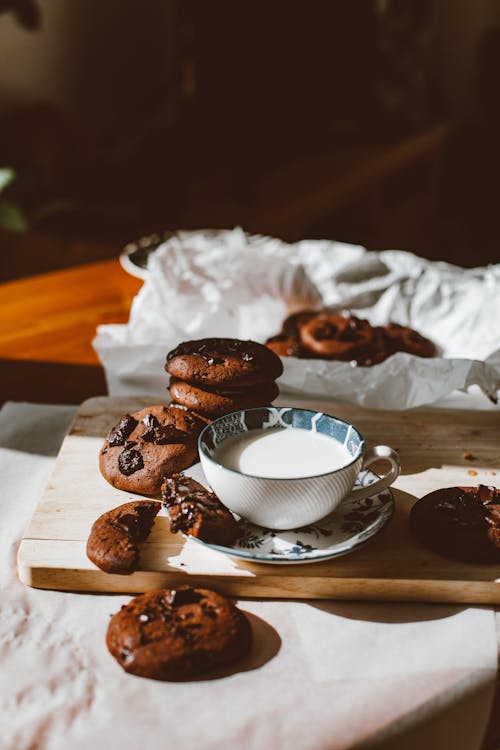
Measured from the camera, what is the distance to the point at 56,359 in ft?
4.61

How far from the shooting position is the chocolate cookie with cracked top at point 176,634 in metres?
0.64

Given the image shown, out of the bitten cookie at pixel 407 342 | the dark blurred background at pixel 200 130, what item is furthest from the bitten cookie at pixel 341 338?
the dark blurred background at pixel 200 130

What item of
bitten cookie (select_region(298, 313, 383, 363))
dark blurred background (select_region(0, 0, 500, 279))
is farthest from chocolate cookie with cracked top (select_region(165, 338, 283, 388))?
dark blurred background (select_region(0, 0, 500, 279))

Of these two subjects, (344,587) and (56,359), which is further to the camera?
(56,359)

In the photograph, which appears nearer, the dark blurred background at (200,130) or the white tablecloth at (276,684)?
the white tablecloth at (276,684)

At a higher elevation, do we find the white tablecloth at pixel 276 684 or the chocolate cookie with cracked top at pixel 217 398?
the chocolate cookie with cracked top at pixel 217 398

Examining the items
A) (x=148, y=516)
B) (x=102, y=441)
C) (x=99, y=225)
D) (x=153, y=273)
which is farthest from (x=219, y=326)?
(x=99, y=225)

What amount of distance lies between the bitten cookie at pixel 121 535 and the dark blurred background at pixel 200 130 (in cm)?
139

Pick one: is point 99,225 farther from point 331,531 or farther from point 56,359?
point 331,531

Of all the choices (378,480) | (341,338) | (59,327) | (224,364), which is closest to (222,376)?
(224,364)

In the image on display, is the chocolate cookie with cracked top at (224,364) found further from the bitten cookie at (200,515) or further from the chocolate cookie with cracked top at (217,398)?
the bitten cookie at (200,515)

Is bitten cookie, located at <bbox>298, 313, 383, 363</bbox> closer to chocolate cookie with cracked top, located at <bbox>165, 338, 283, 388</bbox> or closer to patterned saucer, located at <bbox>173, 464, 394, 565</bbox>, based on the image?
chocolate cookie with cracked top, located at <bbox>165, 338, 283, 388</bbox>

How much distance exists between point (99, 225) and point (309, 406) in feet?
6.24

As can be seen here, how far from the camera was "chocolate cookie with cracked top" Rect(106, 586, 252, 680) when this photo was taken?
64 centimetres
